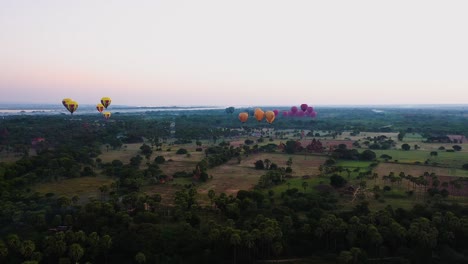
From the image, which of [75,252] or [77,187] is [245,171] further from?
[75,252]

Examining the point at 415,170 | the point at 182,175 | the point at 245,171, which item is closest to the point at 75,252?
the point at 182,175

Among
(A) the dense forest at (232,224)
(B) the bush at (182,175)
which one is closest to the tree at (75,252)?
(A) the dense forest at (232,224)

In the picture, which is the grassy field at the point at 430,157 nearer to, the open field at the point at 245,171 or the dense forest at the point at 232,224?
the open field at the point at 245,171

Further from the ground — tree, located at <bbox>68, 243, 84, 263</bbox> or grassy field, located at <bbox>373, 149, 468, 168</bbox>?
tree, located at <bbox>68, 243, 84, 263</bbox>

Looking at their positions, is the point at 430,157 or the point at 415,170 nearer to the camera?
the point at 415,170

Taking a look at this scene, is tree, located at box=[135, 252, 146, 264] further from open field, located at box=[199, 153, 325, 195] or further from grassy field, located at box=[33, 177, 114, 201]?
open field, located at box=[199, 153, 325, 195]

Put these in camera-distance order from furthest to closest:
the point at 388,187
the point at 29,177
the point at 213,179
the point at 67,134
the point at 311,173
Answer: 1. the point at 67,134
2. the point at 311,173
3. the point at 213,179
4. the point at 29,177
5. the point at 388,187

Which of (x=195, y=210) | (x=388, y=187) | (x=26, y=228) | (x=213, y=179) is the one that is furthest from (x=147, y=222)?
(x=388, y=187)

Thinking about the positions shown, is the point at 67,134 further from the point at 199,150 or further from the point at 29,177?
the point at 29,177

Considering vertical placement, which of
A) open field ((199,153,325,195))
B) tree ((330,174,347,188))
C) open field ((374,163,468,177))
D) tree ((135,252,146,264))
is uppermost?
tree ((330,174,347,188))

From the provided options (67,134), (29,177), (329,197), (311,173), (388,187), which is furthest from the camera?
(67,134)

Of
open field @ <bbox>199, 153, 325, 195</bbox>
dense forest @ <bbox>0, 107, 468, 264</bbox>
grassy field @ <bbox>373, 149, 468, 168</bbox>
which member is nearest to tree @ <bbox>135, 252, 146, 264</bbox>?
dense forest @ <bbox>0, 107, 468, 264</bbox>
